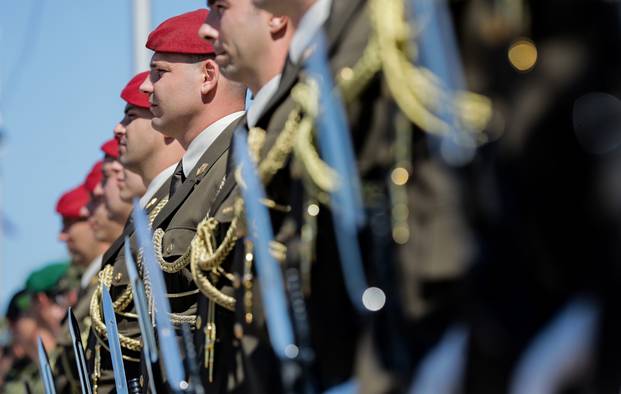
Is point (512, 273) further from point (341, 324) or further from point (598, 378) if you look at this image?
point (341, 324)

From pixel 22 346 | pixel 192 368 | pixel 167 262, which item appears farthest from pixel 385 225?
pixel 22 346

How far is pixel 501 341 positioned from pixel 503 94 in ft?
1.32

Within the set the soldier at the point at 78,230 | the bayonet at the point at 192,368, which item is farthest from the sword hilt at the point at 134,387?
the soldier at the point at 78,230

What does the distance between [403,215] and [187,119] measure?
8.63 ft

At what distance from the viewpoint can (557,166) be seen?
274 cm

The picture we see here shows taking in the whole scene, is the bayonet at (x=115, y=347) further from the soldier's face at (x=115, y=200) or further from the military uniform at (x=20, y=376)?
the military uniform at (x=20, y=376)

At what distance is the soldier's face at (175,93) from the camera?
553 centimetres

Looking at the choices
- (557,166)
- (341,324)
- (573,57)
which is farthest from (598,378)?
(341,324)

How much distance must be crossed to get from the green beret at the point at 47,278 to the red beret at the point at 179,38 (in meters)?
3.46

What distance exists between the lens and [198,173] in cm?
536

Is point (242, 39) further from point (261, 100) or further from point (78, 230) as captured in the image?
point (78, 230)

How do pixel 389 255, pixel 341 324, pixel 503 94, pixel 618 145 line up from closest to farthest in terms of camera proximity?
pixel 618 145 → pixel 503 94 → pixel 389 255 → pixel 341 324

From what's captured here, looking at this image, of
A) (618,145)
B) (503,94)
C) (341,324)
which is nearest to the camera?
(618,145)

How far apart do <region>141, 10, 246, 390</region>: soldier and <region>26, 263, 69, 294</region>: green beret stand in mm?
3427
